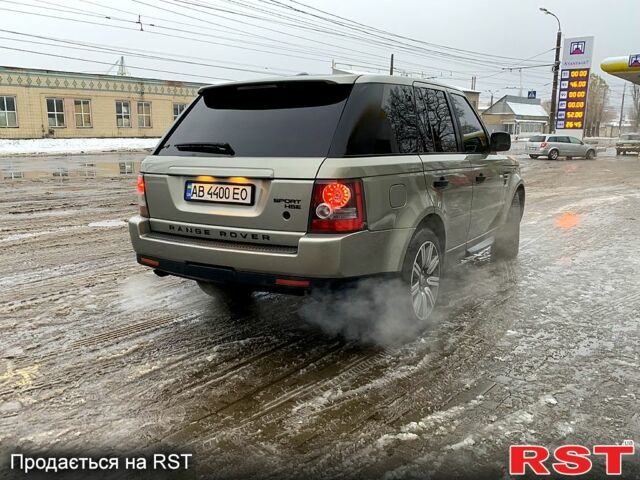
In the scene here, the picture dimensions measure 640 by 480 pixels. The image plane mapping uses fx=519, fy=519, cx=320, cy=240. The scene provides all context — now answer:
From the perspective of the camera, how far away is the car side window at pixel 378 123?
332cm

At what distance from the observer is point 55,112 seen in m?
37.9

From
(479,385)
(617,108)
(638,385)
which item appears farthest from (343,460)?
(617,108)

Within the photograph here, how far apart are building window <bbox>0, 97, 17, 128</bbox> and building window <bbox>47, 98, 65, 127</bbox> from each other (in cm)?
223

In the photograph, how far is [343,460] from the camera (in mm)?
2498

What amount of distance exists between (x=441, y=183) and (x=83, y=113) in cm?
4089

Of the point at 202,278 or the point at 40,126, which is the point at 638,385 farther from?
the point at 40,126

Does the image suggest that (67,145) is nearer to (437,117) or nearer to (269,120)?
(437,117)

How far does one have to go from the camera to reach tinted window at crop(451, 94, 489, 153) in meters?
4.81

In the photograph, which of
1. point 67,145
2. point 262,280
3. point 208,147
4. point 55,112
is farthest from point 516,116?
point 262,280

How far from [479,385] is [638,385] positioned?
0.99 metres

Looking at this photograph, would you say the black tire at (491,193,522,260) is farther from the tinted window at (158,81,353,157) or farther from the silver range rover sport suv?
the tinted window at (158,81,353,157)

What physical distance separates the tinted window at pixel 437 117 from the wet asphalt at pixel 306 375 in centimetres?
143

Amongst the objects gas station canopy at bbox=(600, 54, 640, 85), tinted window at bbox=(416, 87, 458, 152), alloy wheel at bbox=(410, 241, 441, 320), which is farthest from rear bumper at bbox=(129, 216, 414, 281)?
gas station canopy at bbox=(600, 54, 640, 85)

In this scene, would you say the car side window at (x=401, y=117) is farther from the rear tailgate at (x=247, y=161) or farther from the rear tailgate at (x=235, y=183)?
the rear tailgate at (x=235, y=183)
